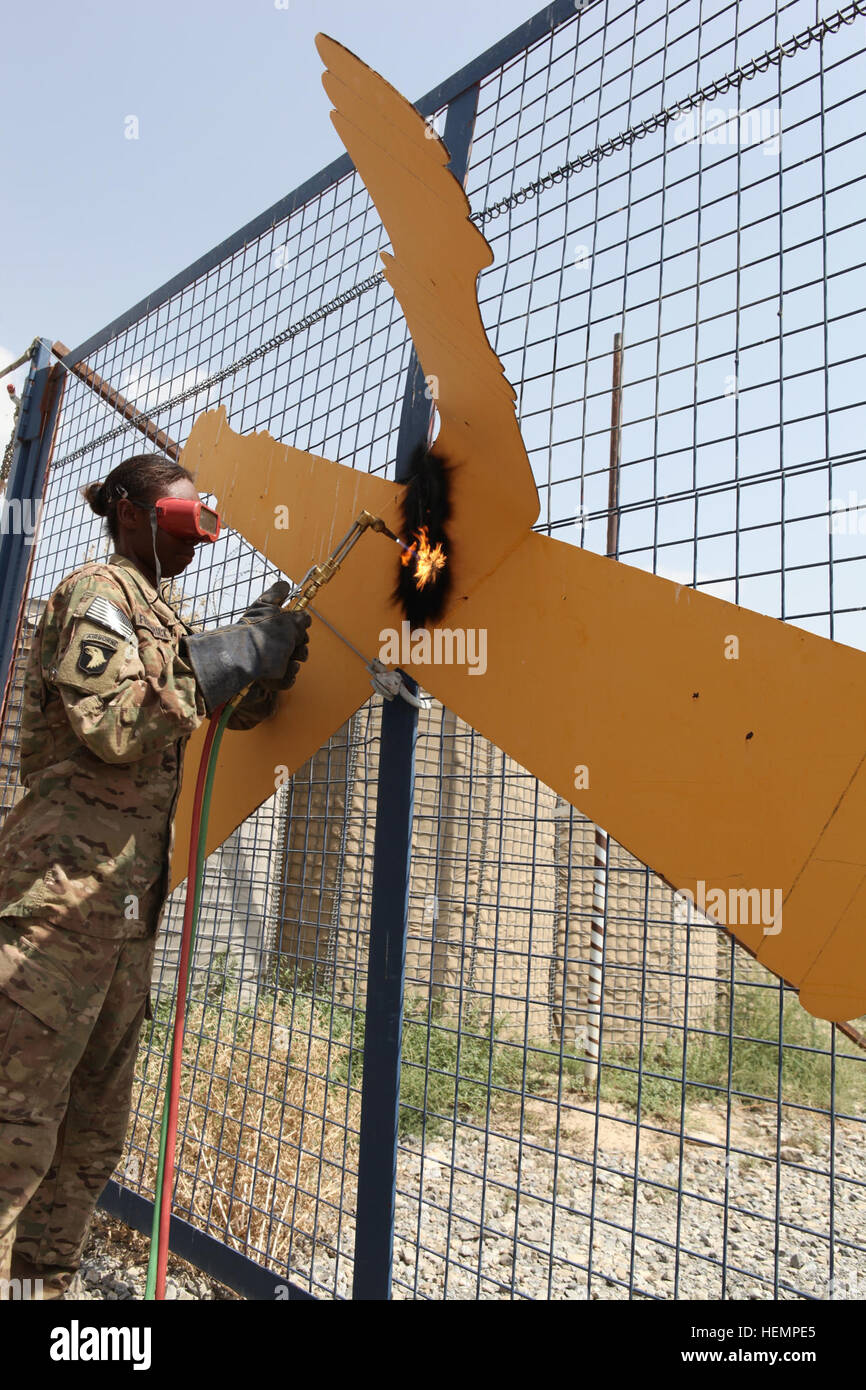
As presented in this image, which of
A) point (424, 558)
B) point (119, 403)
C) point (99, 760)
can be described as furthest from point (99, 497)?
point (119, 403)

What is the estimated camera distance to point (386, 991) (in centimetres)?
180

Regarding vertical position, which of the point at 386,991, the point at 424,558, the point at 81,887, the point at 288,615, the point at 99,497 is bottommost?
the point at 386,991

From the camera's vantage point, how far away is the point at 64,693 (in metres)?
1.45

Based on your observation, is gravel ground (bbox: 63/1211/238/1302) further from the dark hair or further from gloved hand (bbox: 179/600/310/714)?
the dark hair

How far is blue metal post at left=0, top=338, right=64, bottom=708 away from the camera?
3573 millimetres

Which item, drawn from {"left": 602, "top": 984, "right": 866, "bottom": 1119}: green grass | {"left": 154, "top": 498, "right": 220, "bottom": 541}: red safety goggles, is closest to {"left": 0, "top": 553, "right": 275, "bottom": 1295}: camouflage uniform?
{"left": 154, "top": 498, "right": 220, "bottom": 541}: red safety goggles

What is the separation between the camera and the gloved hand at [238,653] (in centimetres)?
158

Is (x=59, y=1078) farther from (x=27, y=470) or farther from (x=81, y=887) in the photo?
(x=27, y=470)

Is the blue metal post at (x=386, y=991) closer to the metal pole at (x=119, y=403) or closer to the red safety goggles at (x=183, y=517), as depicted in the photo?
the red safety goggles at (x=183, y=517)

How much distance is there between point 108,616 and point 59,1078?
81 centimetres

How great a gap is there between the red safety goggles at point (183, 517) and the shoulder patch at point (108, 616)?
245 millimetres

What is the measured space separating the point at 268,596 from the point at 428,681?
1.41 ft

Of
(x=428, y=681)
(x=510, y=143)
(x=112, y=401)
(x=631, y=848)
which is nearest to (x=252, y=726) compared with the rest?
(x=428, y=681)

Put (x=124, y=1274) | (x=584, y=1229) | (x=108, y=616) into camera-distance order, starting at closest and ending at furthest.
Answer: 1. (x=108, y=616)
2. (x=124, y=1274)
3. (x=584, y=1229)
